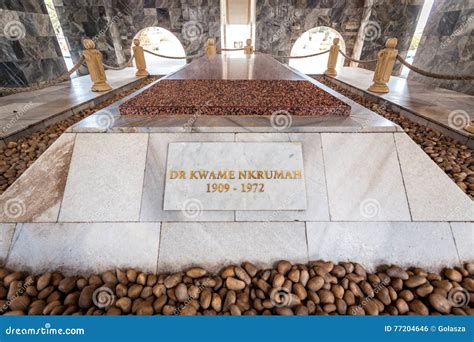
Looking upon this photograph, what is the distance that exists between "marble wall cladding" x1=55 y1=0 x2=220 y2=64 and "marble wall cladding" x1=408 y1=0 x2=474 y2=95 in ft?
22.0

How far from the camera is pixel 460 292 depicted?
1.26 meters

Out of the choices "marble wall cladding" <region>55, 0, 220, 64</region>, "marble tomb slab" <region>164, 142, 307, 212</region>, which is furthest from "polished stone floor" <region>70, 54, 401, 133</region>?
"marble wall cladding" <region>55, 0, 220, 64</region>

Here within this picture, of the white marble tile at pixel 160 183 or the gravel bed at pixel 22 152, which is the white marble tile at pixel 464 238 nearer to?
the white marble tile at pixel 160 183

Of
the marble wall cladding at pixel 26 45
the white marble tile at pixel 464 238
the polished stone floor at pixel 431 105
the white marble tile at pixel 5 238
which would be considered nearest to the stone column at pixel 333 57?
the polished stone floor at pixel 431 105

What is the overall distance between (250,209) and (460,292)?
1.28m

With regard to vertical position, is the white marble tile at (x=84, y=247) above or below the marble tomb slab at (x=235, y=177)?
below

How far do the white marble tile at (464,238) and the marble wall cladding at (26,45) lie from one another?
753cm

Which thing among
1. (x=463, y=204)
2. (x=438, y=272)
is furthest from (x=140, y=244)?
(x=463, y=204)

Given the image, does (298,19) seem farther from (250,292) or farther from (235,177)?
(250,292)

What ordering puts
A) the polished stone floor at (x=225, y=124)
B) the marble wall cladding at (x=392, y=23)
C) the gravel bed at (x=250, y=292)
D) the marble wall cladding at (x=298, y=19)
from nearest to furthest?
the gravel bed at (x=250, y=292), the polished stone floor at (x=225, y=124), the marble wall cladding at (x=392, y=23), the marble wall cladding at (x=298, y=19)

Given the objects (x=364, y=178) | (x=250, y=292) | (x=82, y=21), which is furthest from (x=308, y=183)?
(x=82, y=21)

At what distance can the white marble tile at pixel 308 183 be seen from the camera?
1521 millimetres

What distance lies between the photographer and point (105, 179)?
162 centimetres

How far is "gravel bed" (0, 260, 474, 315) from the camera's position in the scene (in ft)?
3.87
